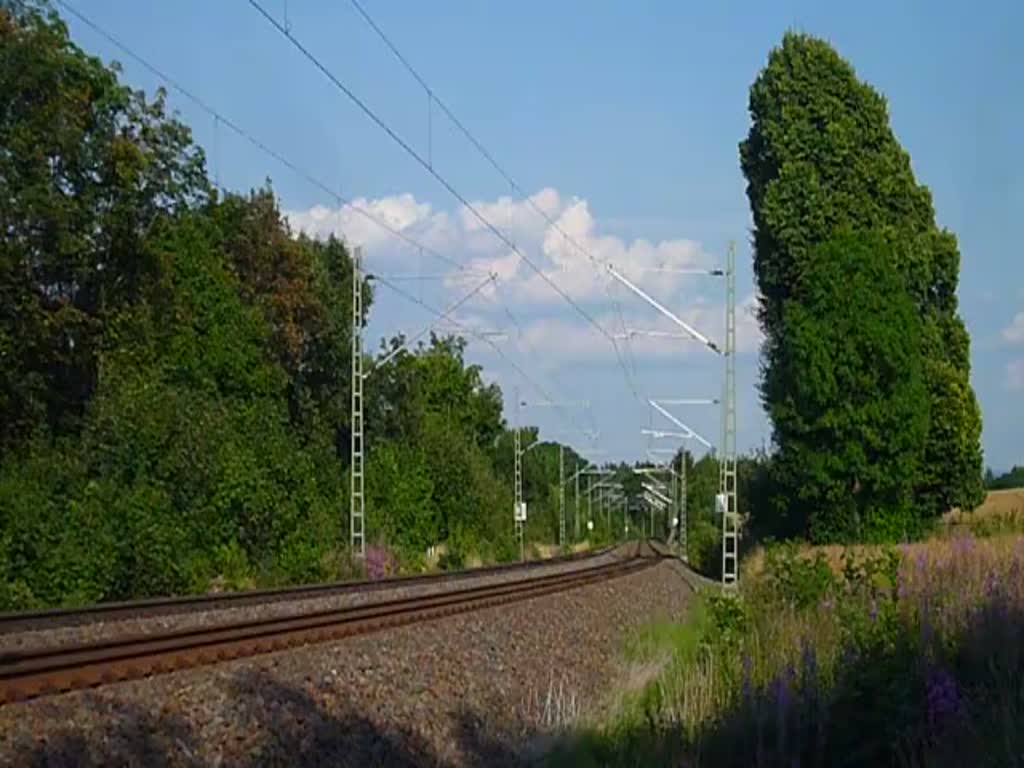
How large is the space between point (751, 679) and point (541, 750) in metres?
2.66

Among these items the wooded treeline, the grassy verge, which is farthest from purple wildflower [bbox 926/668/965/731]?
the wooded treeline

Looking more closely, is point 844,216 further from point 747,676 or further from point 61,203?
point 747,676

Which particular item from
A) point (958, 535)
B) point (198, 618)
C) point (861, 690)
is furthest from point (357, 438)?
point (861, 690)

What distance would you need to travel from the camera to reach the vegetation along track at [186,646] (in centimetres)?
1504

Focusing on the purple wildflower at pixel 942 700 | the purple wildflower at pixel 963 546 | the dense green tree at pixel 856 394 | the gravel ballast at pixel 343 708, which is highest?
the dense green tree at pixel 856 394

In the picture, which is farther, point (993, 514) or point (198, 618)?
point (993, 514)

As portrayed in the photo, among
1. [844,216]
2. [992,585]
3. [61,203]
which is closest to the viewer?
[992,585]

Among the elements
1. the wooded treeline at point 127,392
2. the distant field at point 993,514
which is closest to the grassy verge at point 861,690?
the distant field at point 993,514

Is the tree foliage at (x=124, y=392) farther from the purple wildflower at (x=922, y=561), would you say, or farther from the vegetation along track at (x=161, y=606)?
the purple wildflower at (x=922, y=561)

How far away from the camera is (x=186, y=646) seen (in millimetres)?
18922

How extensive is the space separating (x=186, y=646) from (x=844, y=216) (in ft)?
155

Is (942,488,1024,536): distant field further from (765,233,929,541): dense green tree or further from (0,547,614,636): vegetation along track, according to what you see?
(0,547,614,636): vegetation along track

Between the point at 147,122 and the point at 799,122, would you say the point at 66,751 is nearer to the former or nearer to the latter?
the point at 147,122

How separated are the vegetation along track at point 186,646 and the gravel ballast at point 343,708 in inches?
20.1
